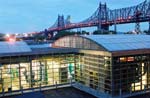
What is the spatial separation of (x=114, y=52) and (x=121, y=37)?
5.40 meters

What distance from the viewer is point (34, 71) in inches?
1045

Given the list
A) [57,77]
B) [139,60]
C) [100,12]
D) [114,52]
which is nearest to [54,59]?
[57,77]

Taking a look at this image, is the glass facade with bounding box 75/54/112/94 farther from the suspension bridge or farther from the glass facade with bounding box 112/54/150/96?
the suspension bridge

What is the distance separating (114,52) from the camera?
2338cm

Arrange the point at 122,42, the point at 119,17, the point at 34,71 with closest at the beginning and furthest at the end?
1. the point at 122,42
2. the point at 34,71
3. the point at 119,17

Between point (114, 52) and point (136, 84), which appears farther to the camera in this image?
point (136, 84)

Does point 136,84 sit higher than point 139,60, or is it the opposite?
point 139,60

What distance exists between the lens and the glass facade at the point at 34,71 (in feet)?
82.9

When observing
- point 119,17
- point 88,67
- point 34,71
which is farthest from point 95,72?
point 119,17

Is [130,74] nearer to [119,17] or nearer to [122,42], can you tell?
[122,42]

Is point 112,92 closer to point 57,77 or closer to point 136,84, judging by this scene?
point 136,84

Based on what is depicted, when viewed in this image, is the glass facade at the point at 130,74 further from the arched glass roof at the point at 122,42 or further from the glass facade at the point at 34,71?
the glass facade at the point at 34,71

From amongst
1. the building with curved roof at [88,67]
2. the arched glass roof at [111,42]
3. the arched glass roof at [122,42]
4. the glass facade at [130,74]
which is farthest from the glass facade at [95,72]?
the arched glass roof at [122,42]

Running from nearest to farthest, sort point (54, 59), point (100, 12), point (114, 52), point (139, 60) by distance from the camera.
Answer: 1. point (114, 52)
2. point (139, 60)
3. point (54, 59)
4. point (100, 12)
